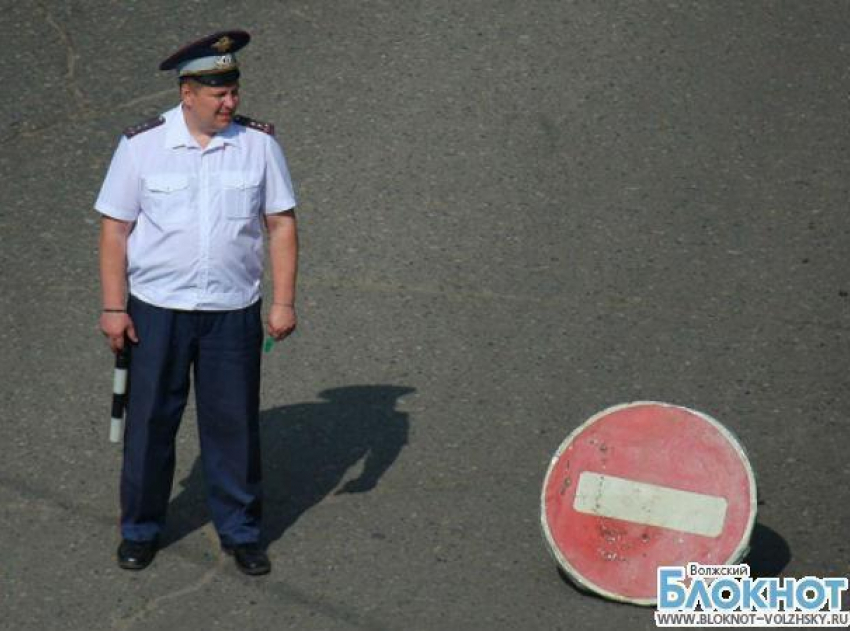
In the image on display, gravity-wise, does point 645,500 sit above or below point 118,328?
below

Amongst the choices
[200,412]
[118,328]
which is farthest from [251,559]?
[118,328]

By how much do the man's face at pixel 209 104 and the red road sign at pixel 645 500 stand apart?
170 cm

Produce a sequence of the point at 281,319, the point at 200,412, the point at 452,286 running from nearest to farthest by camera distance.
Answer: the point at 281,319
the point at 200,412
the point at 452,286

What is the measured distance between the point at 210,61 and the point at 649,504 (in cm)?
215

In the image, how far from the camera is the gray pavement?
6629 millimetres

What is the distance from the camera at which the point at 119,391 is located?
649 centimetres

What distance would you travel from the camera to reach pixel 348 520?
691cm

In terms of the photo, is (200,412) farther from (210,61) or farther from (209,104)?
(210,61)

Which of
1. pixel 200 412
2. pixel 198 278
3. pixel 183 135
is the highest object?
pixel 183 135

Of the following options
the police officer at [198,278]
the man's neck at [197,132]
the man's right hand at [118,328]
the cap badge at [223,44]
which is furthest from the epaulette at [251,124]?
the man's right hand at [118,328]

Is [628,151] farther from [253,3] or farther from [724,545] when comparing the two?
[724,545]

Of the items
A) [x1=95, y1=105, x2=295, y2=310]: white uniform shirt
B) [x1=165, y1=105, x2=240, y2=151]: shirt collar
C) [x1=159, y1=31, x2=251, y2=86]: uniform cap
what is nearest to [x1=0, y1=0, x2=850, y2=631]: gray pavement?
[x1=95, y1=105, x2=295, y2=310]: white uniform shirt

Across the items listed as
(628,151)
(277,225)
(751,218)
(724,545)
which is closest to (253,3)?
(628,151)

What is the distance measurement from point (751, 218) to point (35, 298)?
11.3 feet
